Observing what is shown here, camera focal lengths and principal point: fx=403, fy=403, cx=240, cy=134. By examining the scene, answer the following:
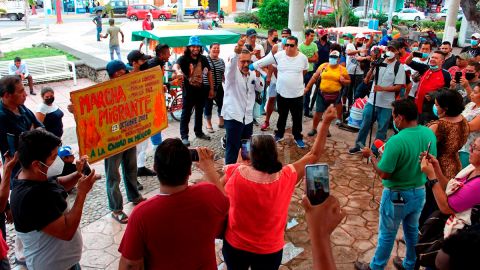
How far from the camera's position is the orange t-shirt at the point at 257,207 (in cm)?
265

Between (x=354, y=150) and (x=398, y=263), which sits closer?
(x=398, y=263)

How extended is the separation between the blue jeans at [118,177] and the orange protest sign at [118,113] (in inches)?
7.5

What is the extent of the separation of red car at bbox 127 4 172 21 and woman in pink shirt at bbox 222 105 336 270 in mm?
34473

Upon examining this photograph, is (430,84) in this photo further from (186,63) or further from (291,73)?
(186,63)

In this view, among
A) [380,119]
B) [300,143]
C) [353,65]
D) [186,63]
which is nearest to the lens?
[380,119]

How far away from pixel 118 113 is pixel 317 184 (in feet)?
10.8

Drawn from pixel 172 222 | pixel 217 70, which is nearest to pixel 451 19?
pixel 217 70

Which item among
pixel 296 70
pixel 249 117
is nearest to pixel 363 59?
pixel 296 70

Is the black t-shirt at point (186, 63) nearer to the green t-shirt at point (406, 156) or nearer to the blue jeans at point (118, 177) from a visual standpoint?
the blue jeans at point (118, 177)

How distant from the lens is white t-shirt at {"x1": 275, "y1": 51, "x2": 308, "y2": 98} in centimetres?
674

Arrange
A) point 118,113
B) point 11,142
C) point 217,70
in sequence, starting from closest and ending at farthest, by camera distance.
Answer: point 11,142
point 118,113
point 217,70

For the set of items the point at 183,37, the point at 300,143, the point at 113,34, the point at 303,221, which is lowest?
the point at 303,221

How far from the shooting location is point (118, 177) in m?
4.73

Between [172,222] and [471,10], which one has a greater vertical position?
[471,10]
